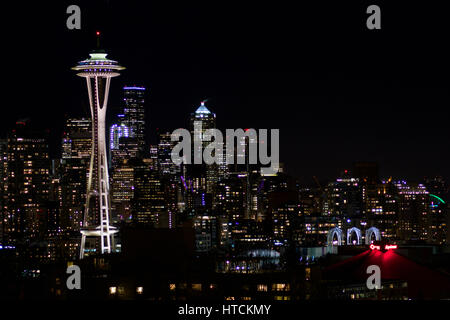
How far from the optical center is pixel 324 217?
140 m

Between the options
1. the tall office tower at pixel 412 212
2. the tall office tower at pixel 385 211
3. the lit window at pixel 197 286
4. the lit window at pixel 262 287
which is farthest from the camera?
the tall office tower at pixel 412 212

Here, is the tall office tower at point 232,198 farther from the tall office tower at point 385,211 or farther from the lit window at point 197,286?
the lit window at point 197,286

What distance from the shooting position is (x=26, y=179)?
4909 inches

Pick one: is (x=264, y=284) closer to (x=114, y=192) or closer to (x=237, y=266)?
(x=237, y=266)

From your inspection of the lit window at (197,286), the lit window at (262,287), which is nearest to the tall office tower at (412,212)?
the lit window at (262,287)

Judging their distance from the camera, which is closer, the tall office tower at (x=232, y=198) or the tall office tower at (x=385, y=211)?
the tall office tower at (x=385, y=211)

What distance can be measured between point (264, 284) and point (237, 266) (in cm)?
1523

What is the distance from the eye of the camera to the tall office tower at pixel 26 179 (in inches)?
4825

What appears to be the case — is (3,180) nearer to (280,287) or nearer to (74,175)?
(74,175)

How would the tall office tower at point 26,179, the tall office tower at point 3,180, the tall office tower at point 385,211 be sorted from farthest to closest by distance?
the tall office tower at point 385,211 → the tall office tower at point 3,180 → the tall office tower at point 26,179

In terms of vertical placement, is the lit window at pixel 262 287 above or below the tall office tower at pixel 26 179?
below

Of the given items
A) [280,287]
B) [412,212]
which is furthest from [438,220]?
[280,287]

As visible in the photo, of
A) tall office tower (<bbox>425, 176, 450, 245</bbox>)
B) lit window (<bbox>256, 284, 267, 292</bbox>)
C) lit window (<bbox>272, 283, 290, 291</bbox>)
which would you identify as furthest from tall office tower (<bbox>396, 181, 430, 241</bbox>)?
lit window (<bbox>256, 284, 267, 292</bbox>)

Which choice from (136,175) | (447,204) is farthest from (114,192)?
(447,204)
